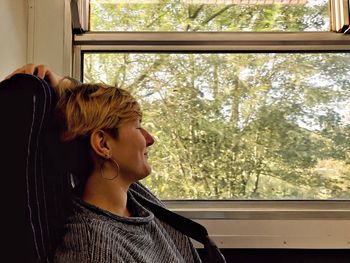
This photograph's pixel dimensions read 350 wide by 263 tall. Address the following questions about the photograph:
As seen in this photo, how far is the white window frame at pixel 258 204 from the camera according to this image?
1.59 m

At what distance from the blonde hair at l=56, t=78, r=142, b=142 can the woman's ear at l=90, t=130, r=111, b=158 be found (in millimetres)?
13

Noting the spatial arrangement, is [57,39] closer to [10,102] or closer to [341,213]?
[10,102]

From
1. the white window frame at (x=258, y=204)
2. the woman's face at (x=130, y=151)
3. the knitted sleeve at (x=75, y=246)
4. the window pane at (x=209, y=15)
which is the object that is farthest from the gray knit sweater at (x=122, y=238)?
the window pane at (x=209, y=15)

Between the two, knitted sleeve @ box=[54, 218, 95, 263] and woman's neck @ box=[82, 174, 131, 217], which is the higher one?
woman's neck @ box=[82, 174, 131, 217]

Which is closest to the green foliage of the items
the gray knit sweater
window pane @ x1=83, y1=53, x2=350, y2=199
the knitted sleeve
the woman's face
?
window pane @ x1=83, y1=53, x2=350, y2=199

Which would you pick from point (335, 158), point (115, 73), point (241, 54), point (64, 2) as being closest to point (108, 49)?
point (115, 73)

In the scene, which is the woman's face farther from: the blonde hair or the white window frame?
the white window frame

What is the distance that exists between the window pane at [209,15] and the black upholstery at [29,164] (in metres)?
0.85

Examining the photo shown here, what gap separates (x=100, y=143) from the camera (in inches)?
44.7

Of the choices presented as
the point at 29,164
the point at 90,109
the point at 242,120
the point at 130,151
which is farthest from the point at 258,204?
the point at 29,164

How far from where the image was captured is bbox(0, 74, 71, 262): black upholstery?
892 millimetres

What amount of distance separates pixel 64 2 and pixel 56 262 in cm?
110

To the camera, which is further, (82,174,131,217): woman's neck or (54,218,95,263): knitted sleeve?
(82,174,131,217): woman's neck

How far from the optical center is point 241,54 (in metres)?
1.74
